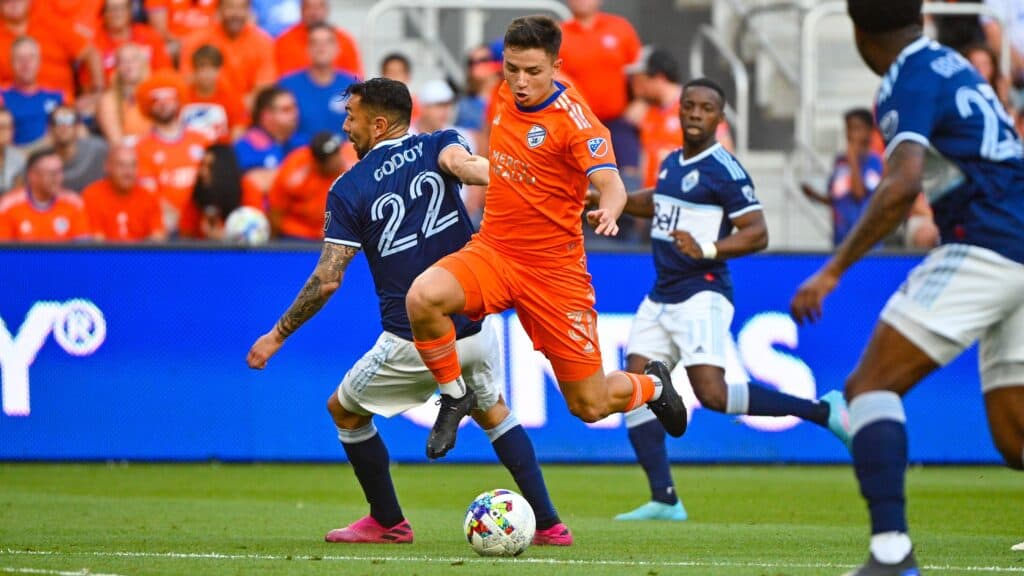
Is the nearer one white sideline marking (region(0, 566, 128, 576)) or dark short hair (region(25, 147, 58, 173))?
white sideline marking (region(0, 566, 128, 576))

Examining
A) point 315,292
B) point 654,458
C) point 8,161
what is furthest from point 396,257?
point 8,161

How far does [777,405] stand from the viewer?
9852 mm

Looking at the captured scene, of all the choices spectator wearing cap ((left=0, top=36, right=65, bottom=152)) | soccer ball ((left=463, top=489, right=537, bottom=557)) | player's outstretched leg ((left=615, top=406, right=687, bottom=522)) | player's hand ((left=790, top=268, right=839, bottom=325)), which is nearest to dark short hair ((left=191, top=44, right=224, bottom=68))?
spectator wearing cap ((left=0, top=36, right=65, bottom=152))

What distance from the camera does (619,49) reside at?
16.0m

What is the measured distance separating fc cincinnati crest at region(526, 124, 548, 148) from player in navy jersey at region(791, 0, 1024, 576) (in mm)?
1970

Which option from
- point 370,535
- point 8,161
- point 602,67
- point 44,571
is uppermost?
point 44,571

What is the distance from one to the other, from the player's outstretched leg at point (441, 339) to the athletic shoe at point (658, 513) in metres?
2.67

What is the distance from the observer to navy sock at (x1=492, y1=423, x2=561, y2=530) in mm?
8109

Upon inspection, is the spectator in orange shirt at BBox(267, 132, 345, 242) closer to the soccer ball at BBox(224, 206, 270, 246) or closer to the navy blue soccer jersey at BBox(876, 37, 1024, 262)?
the soccer ball at BBox(224, 206, 270, 246)

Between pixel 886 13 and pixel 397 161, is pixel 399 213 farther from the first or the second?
pixel 886 13

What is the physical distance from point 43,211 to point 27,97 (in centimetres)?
214

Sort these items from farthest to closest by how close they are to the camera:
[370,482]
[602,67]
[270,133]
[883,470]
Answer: [602,67]
[270,133]
[370,482]
[883,470]

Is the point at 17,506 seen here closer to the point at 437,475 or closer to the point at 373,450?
the point at 373,450

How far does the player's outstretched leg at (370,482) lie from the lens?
829cm
